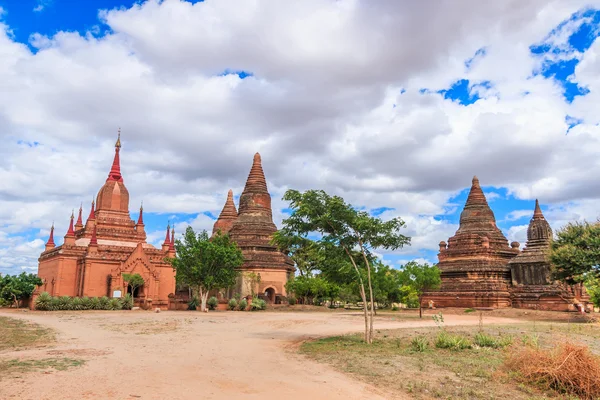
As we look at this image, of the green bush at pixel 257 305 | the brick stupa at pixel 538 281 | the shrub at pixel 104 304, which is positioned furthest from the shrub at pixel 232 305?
the brick stupa at pixel 538 281

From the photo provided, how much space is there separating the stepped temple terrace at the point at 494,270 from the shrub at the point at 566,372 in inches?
1118

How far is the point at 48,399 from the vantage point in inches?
295

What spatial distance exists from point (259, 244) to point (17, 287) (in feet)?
69.1

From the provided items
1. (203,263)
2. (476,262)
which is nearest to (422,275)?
(476,262)

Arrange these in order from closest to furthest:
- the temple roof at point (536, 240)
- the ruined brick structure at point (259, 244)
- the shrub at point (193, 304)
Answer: the shrub at point (193, 304), the temple roof at point (536, 240), the ruined brick structure at point (259, 244)

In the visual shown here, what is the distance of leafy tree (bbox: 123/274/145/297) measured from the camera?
42.1 metres

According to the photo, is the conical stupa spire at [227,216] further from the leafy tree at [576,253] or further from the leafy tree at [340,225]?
the leafy tree at [340,225]

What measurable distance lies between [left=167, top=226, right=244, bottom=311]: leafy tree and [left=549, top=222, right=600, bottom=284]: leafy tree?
75.9 ft

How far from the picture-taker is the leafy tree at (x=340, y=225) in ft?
51.9

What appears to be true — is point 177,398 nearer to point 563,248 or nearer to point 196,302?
point 563,248

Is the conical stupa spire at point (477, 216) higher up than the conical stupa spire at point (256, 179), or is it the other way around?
the conical stupa spire at point (256, 179)

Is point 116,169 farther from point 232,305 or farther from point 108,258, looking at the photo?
point 232,305

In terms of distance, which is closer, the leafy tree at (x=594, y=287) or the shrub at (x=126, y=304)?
the leafy tree at (x=594, y=287)

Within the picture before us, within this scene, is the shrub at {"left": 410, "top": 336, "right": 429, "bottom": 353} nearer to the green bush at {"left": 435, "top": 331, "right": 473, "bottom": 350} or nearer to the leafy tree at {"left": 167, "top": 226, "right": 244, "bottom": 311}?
the green bush at {"left": 435, "top": 331, "right": 473, "bottom": 350}
